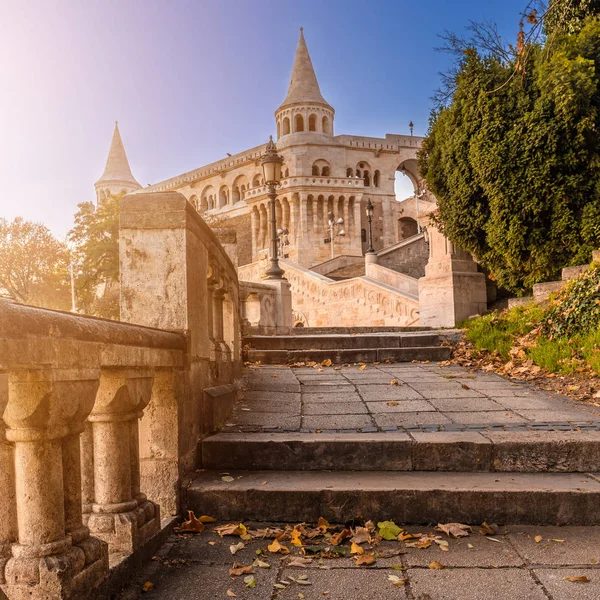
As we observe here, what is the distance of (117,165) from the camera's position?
231 ft

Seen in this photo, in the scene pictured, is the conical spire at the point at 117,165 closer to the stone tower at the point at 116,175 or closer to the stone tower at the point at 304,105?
the stone tower at the point at 116,175

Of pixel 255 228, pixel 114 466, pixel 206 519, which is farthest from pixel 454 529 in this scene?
pixel 255 228

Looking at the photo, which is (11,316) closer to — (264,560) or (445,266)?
(264,560)

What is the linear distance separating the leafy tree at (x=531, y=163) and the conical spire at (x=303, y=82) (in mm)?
42832

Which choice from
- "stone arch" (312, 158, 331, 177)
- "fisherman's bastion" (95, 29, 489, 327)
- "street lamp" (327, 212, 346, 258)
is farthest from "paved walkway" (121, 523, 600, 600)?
"stone arch" (312, 158, 331, 177)

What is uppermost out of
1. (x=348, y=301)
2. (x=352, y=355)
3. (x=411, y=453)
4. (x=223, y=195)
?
(x=223, y=195)

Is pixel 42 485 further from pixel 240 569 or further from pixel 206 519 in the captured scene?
pixel 206 519

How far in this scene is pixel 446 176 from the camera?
11.8 m

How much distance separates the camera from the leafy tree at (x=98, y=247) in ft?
105

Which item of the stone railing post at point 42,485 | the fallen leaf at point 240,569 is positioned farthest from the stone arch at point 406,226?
the stone railing post at point 42,485

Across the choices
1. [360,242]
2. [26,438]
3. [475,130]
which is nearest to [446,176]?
[475,130]

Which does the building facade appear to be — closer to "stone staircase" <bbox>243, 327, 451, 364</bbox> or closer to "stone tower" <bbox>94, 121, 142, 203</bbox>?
"stone tower" <bbox>94, 121, 142, 203</bbox>

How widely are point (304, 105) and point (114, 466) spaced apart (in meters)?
52.5

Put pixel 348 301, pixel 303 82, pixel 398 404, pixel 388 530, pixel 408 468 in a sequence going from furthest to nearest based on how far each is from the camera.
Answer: pixel 303 82 < pixel 348 301 < pixel 398 404 < pixel 408 468 < pixel 388 530
